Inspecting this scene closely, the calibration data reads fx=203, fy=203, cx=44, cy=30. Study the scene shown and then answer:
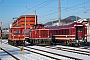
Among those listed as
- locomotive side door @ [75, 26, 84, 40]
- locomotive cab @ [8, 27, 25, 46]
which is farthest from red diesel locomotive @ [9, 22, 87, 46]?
locomotive cab @ [8, 27, 25, 46]

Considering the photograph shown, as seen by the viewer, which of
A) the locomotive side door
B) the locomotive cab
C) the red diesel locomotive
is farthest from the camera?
the locomotive cab

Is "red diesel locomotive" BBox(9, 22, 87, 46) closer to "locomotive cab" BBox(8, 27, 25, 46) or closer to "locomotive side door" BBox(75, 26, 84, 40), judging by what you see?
"locomotive side door" BBox(75, 26, 84, 40)

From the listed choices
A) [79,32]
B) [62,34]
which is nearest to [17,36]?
[62,34]

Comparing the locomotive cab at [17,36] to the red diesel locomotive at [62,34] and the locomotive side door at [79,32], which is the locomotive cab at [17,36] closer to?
the red diesel locomotive at [62,34]

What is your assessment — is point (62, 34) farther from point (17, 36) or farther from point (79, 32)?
point (17, 36)

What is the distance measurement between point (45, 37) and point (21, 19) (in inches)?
3066

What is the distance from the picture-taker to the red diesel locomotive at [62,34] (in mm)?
27797

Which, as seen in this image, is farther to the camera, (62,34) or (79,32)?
(62,34)

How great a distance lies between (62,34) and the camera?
30.8 m

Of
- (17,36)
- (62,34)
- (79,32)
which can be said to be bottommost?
(17,36)

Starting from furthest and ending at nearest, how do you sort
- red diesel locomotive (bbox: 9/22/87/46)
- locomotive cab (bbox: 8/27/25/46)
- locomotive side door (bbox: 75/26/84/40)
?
1. locomotive cab (bbox: 8/27/25/46)
2. locomotive side door (bbox: 75/26/84/40)
3. red diesel locomotive (bbox: 9/22/87/46)

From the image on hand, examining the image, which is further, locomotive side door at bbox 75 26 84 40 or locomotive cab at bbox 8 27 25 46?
locomotive cab at bbox 8 27 25 46

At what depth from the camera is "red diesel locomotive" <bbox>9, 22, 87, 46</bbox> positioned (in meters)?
27.8

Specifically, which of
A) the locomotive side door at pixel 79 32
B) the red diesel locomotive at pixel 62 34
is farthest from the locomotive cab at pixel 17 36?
the locomotive side door at pixel 79 32
